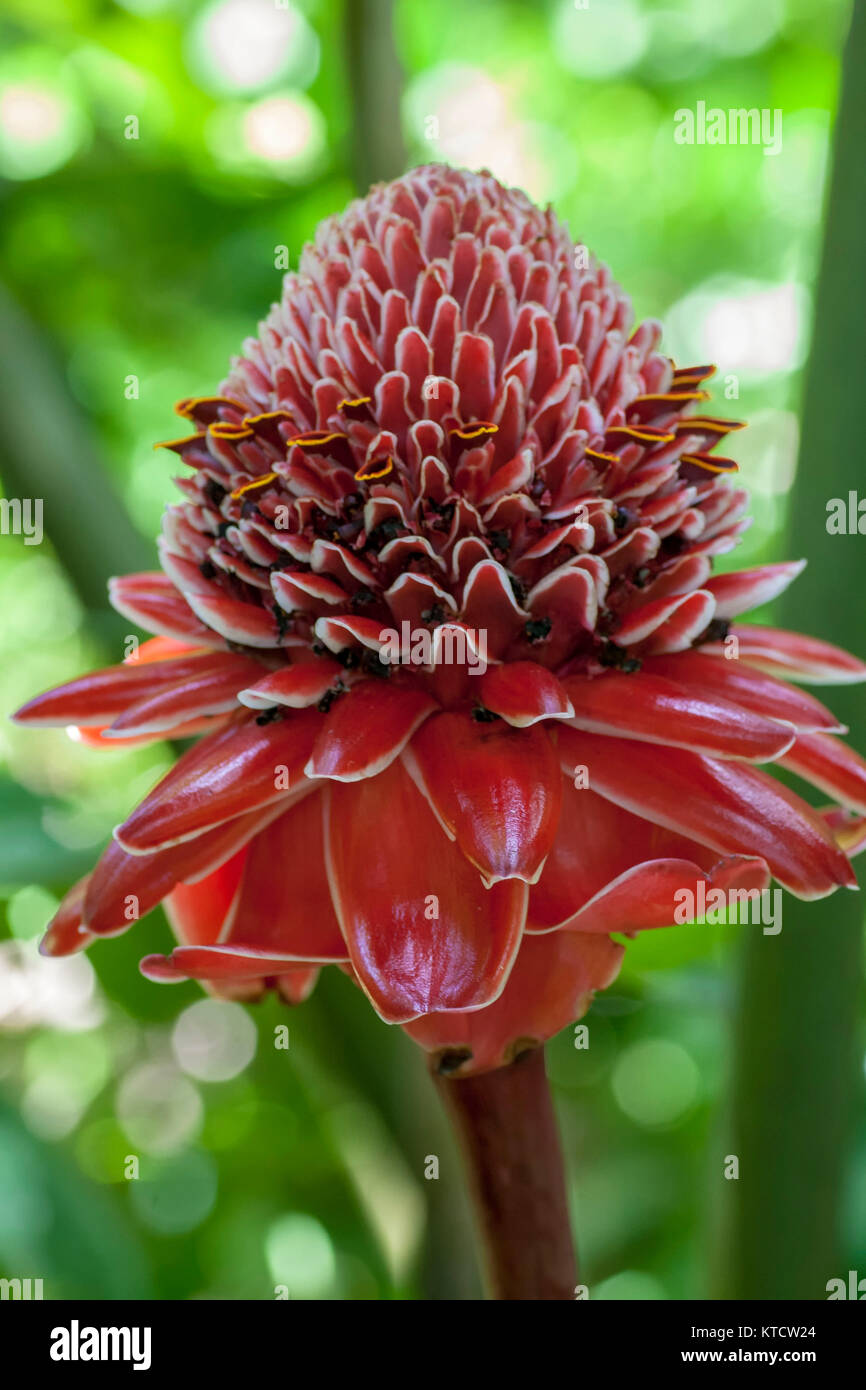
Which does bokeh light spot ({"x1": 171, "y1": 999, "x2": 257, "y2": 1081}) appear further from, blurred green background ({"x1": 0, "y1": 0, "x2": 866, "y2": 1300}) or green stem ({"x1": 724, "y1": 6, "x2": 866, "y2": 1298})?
green stem ({"x1": 724, "y1": 6, "x2": 866, "y2": 1298})

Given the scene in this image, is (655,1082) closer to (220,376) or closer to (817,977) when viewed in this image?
(817,977)

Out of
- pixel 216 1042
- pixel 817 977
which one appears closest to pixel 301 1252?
pixel 216 1042

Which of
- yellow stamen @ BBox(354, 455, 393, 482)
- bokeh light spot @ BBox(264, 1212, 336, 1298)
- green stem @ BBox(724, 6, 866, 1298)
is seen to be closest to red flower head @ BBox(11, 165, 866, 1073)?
yellow stamen @ BBox(354, 455, 393, 482)

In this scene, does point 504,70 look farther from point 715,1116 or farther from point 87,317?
point 715,1116

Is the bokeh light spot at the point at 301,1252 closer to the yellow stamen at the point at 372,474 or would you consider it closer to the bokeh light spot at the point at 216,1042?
the bokeh light spot at the point at 216,1042
